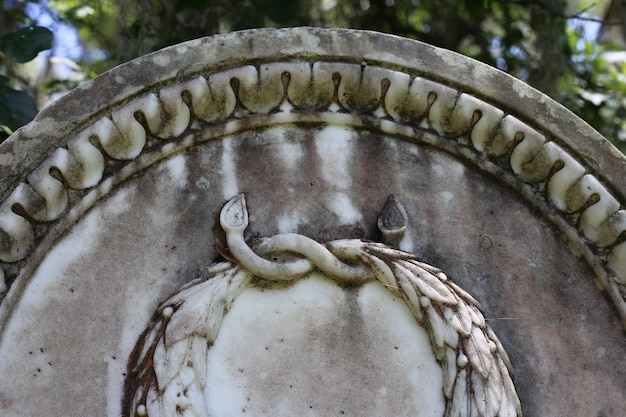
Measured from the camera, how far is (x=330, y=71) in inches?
116

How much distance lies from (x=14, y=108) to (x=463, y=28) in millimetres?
2567

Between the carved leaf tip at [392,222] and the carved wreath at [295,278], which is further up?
the carved leaf tip at [392,222]

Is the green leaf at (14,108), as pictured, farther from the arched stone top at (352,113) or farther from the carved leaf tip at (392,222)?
the carved leaf tip at (392,222)

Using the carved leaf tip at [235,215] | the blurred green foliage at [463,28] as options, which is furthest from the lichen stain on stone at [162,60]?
the blurred green foliage at [463,28]

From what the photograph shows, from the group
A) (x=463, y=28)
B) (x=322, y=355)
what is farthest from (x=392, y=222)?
(x=463, y=28)

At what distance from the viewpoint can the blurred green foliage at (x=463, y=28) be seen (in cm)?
473

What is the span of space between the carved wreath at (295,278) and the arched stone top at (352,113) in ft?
0.89

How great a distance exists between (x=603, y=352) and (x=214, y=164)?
114 centimetres

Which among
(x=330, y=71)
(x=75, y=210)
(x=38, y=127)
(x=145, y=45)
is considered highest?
(x=145, y=45)

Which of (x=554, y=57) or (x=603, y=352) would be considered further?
(x=554, y=57)

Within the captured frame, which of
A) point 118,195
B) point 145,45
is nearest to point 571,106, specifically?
point 145,45

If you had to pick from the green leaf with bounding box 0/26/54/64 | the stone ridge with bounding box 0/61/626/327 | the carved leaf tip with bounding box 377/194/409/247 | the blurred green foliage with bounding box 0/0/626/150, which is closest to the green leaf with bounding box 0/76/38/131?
the green leaf with bounding box 0/26/54/64

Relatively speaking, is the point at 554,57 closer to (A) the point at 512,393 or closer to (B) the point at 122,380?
(A) the point at 512,393

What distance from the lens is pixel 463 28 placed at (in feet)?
17.8
